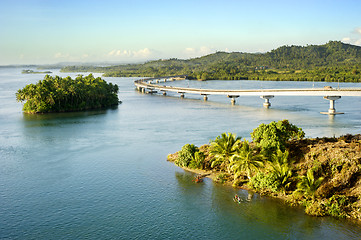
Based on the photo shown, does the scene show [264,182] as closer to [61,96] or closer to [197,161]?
[197,161]

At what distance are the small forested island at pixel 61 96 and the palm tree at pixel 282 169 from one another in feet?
289

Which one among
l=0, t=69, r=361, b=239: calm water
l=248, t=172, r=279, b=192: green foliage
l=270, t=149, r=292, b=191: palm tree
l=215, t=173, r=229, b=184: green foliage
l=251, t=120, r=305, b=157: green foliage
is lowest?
l=0, t=69, r=361, b=239: calm water

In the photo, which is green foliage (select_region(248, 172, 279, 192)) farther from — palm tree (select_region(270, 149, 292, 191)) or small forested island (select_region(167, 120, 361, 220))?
palm tree (select_region(270, 149, 292, 191))

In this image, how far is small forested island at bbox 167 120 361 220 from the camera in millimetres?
37938

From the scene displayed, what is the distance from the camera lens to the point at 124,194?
44.2 meters

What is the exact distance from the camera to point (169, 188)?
1793 inches

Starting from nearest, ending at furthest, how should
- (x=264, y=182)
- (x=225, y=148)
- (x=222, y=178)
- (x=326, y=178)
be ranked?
(x=326, y=178), (x=264, y=182), (x=222, y=178), (x=225, y=148)

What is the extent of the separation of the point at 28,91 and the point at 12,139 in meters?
39.0

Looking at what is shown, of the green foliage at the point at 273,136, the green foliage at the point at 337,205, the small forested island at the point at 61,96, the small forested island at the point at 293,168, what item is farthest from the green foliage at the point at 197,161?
the small forested island at the point at 61,96

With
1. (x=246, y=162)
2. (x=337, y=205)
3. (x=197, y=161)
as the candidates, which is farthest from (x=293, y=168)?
(x=197, y=161)

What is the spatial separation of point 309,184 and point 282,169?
148 inches

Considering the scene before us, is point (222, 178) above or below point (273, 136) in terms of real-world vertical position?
below

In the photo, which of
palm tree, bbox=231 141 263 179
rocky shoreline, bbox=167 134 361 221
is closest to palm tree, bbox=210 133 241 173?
rocky shoreline, bbox=167 134 361 221

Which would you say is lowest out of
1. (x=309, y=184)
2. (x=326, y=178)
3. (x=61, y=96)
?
(x=309, y=184)
